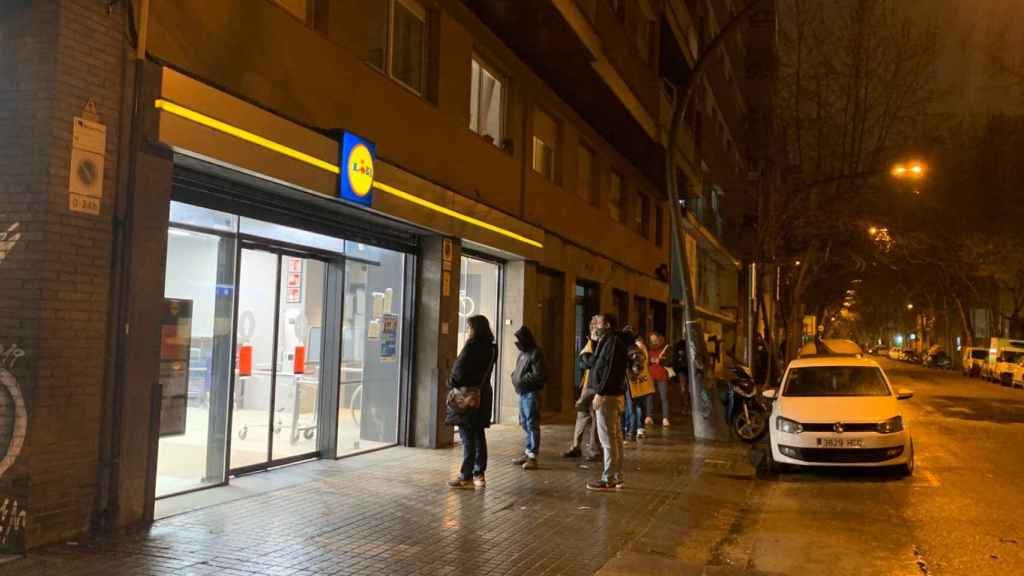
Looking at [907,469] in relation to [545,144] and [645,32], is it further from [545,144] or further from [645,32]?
[645,32]

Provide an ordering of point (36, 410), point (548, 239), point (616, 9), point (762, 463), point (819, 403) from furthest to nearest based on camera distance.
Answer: point (616, 9) → point (548, 239) → point (762, 463) → point (819, 403) → point (36, 410)

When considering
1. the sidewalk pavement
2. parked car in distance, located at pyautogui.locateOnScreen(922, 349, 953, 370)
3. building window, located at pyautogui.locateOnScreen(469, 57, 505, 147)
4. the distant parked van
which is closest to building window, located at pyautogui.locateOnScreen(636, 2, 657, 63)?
building window, located at pyautogui.locateOnScreen(469, 57, 505, 147)

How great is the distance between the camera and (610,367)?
8.68 meters

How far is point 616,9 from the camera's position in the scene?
18.5 metres

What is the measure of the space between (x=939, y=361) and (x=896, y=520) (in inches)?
2352

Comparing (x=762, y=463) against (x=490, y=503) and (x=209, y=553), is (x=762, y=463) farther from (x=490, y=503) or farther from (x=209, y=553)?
(x=209, y=553)

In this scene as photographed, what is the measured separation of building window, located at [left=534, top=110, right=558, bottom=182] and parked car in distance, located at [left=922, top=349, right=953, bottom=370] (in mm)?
53206

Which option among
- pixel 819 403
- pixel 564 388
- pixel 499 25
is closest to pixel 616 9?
pixel 499 25

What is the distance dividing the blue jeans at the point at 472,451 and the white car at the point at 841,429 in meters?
4.20

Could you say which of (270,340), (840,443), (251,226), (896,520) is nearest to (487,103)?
(251,226)

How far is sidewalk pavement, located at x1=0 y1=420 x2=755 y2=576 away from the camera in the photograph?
5.85 metres

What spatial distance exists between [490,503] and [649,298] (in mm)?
17416

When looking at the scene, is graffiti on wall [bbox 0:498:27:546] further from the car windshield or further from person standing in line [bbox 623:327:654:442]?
the car windshield

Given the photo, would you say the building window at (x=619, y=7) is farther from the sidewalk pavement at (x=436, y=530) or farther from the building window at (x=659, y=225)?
the sidewalk pavement at (x=436, y=530)
